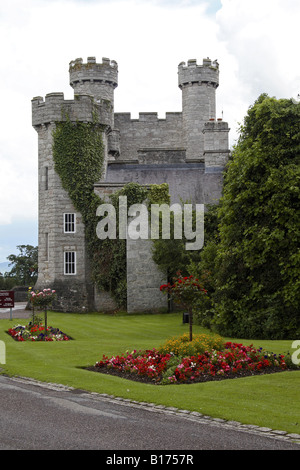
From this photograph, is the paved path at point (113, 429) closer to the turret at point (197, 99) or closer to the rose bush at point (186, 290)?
the rose bush at point (186, 290)

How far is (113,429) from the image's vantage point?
9359 mm

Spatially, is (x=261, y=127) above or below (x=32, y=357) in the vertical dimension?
above

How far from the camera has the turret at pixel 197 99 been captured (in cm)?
4919

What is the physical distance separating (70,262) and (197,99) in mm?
19565

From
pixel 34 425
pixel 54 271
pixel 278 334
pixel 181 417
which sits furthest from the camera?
pixel 54 271

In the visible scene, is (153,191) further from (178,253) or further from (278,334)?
(278,334)

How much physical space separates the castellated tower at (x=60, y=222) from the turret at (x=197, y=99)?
12.7 m

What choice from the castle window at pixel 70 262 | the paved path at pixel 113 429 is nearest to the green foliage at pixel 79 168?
the castle window at pixel 70 262

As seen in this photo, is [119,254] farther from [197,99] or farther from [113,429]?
[113,429]

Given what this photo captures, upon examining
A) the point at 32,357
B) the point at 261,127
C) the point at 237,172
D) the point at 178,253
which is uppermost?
the point at 261,127
